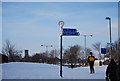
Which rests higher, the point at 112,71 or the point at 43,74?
the point at 112,71

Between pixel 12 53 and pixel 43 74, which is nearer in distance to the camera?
pixel 43 74

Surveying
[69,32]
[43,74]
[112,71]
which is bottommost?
[43,74]

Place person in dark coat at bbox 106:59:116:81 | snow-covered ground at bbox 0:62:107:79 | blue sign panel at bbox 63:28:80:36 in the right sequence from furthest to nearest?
blue sign panel at bbox 63:28:80:36 → snow-covered ground at bbox 0:62:107:79 → person in dark coat at bbox 106:59:116:81

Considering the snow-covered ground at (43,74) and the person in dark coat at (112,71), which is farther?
the snow-covered ground at (43,74)

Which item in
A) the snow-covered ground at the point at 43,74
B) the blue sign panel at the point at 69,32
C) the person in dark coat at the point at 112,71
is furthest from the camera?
the blue sign panel at the point at 69,32

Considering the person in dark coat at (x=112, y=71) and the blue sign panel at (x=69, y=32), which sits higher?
the blue sign panel at (x=69, y=32)

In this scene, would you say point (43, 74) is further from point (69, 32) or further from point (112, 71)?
point (112, 71)

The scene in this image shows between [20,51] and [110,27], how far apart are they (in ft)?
106

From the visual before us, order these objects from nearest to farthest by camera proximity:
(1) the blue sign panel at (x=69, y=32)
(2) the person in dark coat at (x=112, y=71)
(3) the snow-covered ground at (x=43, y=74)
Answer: (2) the person in dark coat at (x=112, y=71) → (3) the snow-covered ground at (x=43, y=74) → (1) the blue sign panel at (x=69, y=32)

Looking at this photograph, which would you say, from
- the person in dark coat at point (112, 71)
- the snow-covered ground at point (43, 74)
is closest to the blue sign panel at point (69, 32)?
the snow-covered ground at point (43, 74)

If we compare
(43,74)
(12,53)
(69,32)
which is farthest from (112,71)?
(12,53)

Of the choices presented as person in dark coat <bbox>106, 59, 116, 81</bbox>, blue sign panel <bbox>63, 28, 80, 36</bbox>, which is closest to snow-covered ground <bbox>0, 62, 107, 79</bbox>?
blue sign panel <bbox>63, 28, 80, 36</bbox>

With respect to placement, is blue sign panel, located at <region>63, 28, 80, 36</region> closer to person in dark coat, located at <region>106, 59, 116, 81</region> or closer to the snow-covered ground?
the snow-covered ground

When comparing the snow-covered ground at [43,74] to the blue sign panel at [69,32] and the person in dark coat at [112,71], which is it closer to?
the blue sign panel at [69,32]
